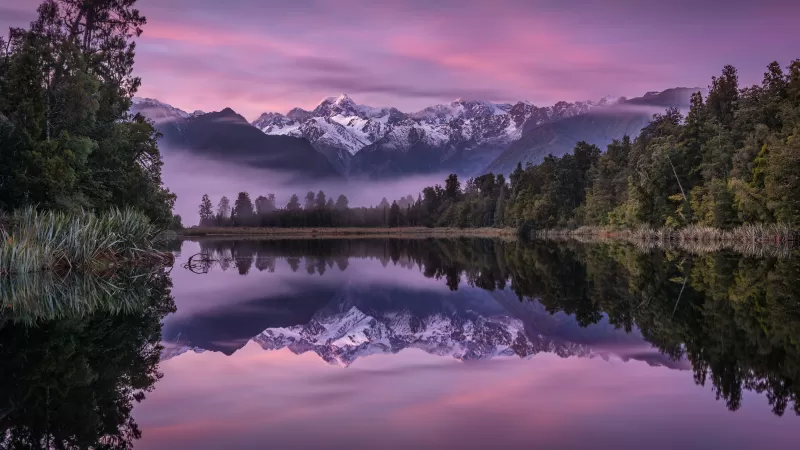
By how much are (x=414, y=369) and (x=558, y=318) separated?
8.27 metres

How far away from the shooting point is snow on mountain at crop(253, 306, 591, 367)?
A: 1488 centimetres

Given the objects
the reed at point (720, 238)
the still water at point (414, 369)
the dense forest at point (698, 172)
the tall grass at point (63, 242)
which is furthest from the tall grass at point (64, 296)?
the dense forest at point (698, 172)

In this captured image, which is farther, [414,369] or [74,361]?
[74,361]

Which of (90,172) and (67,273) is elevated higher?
(90,172)

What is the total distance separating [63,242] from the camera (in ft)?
92.3

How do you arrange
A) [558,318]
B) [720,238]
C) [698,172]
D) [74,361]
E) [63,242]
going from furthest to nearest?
[698,172], [720,238], [63,242], [558,318], [74,361]

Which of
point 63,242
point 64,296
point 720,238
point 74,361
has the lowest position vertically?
point 74,361

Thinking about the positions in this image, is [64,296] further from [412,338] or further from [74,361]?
[412,338]

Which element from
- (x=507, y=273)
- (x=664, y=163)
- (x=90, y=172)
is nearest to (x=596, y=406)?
(x=507, y=273)

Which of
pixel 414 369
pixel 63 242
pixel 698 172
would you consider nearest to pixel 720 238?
pixel 698 172

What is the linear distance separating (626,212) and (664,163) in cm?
928

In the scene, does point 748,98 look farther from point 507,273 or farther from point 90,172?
point 90,172

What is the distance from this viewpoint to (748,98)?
69312 millimetres

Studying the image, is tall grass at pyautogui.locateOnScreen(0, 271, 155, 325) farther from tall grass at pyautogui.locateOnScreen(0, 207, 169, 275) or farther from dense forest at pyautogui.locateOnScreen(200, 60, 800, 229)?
dense forest at pyautogui.locateOnScreen(200, 60, 800, 229)
